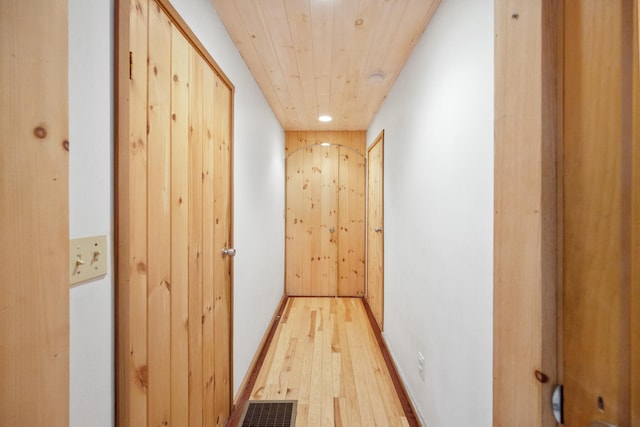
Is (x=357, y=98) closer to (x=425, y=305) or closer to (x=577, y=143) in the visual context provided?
(x=425, y=305)

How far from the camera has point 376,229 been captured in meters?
3.25

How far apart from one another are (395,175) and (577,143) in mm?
1978

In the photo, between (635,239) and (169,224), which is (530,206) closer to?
(635,239)

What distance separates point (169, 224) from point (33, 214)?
614 millimetres

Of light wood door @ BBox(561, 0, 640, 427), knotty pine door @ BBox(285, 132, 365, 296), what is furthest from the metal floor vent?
knotty pine door @ BBox(285, 132, 365, 296)

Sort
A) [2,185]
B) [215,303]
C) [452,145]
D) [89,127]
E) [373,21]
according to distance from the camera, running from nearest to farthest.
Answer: [2,185] < [89,127] < [452,145] < [215,303] < [373,21]

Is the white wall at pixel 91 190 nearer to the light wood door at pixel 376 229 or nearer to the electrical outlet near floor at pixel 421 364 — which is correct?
the electrical outlet near floor at pixel 421 364

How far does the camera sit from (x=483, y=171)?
1.02 m

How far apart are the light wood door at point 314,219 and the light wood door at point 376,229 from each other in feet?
1.72

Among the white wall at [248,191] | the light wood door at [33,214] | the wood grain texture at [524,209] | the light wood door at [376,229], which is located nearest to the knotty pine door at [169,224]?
the white wall at [248,191]

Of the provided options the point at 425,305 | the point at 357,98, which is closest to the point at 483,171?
the point at 425,305

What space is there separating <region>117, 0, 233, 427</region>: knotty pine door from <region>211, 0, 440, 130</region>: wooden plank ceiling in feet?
1.35

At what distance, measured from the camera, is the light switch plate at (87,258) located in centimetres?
66

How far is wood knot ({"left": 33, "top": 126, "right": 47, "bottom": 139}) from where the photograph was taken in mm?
462
